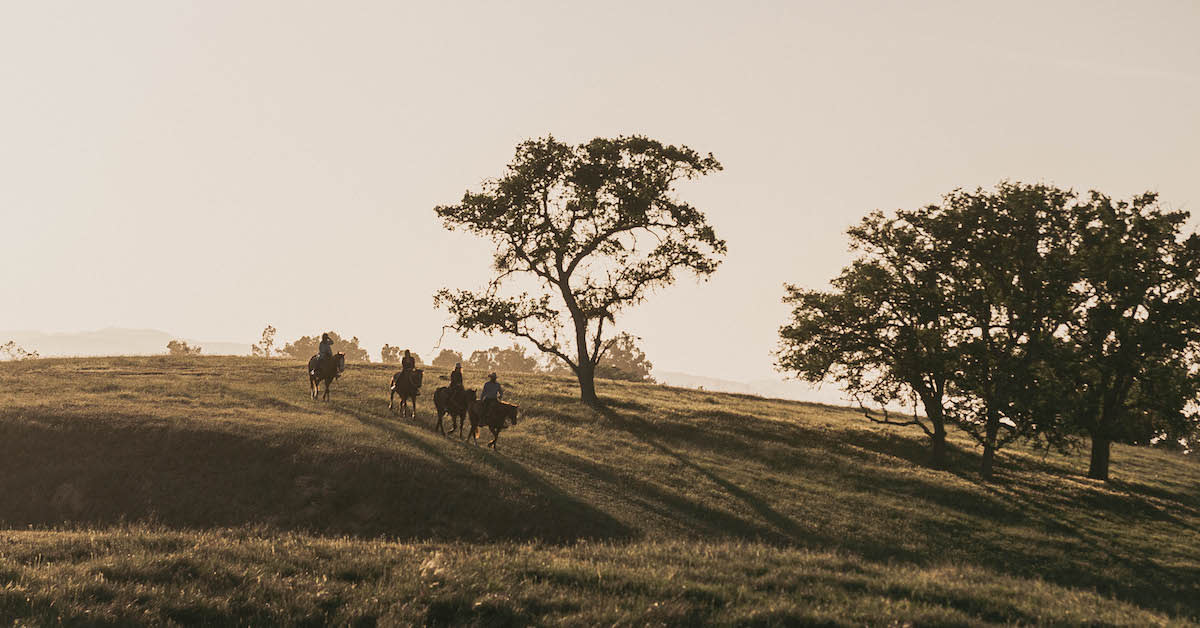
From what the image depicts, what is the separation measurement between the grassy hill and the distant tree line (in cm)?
384

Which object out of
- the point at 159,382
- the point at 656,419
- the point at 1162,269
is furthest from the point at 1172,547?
the point at 159,382

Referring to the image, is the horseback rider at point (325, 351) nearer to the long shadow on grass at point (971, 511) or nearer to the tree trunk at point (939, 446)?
the long shadow on grass at point (971, 511)

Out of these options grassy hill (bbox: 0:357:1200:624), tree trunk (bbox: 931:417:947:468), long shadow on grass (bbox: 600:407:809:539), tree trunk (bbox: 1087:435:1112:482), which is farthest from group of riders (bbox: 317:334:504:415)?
tree trunk (bbox: 1087:435:1112:482)

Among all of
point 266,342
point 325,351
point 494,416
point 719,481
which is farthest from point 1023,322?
point 266,342

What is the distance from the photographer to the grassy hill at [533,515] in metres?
10.4

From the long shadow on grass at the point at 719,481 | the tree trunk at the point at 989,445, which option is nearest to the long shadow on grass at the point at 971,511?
the long shadow on grass at the point at 719,481

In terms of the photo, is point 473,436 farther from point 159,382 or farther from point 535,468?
point 159,382

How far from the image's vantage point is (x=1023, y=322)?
121 feet

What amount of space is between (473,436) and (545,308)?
13.8m

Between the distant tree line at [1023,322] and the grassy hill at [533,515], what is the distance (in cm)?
384

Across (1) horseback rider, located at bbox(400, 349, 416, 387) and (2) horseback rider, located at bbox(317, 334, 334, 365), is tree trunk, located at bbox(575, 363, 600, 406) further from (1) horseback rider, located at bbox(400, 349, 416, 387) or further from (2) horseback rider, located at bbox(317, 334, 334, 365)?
(2) horseback rider, located at bbox(317, 334, 334, 365)

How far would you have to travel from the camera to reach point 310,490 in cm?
2353

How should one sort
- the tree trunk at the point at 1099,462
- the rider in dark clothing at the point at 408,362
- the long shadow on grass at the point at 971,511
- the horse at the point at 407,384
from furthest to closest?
the tree trunk at the point at 1099,462
the horse at the point at 407,384
the rider in dark clothing at the point at 408,362
the long shadow on grass at the point at 971,511

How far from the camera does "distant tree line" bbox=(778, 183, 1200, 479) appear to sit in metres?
36.7
